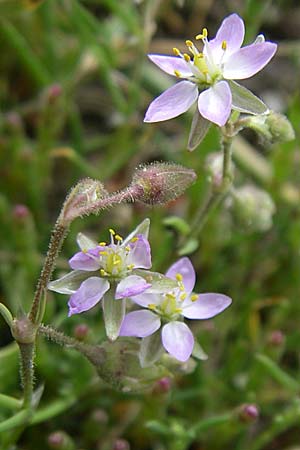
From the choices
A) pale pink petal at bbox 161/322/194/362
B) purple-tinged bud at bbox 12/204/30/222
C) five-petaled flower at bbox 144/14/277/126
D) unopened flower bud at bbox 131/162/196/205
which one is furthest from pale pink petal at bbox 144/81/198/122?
purple-tinged bud at bbox 12/204/30/222

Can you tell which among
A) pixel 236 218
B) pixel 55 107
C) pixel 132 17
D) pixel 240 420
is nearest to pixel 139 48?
pixel 132 17

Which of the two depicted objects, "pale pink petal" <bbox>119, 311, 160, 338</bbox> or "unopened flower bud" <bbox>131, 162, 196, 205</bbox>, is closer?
"unopened flower bud" <bbox>131, 162, 196, 205</bbox>

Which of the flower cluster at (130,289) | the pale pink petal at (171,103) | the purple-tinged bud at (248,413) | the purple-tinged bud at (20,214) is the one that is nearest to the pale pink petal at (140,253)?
the flower cluster at (130,289)

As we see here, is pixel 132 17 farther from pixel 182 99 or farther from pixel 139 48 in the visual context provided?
pixel 182 99

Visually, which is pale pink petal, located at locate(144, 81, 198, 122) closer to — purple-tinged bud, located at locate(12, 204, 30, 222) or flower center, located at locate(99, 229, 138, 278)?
flower center, located at locate(99, 229, 138, 278)

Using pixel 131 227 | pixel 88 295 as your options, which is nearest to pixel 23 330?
pixel 88 295

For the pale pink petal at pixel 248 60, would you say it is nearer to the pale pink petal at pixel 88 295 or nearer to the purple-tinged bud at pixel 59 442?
the pale pink petal at pixel 88 295

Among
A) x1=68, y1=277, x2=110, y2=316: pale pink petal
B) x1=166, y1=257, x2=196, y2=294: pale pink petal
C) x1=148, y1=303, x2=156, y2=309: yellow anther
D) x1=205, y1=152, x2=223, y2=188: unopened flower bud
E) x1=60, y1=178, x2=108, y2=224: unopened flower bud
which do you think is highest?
x1=60, y1=178, x2=108, y2=224: unopened flower bud
